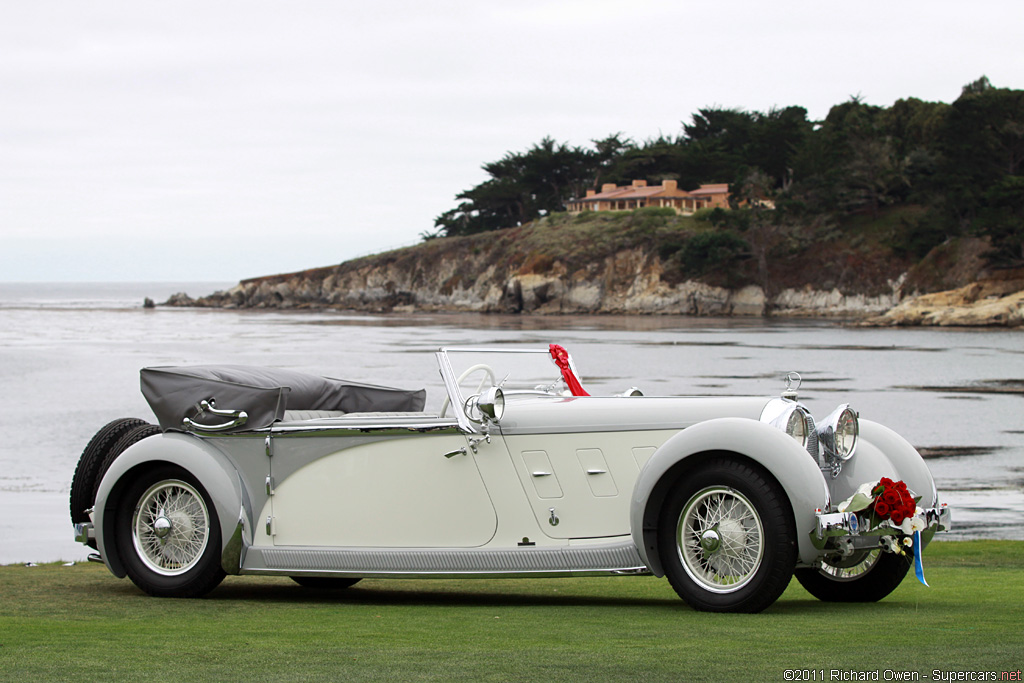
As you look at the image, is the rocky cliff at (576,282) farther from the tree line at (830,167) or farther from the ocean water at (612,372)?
the ocean water at (612,372)

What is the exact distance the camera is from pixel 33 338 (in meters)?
71.7

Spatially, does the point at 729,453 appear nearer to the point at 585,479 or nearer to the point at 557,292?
the point at 585,479

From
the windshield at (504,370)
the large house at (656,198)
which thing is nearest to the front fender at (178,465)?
the windshield at (504,370)

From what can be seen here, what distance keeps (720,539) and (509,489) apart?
4.29ft

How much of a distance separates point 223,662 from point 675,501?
2.54m

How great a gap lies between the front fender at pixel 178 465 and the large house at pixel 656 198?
114 m

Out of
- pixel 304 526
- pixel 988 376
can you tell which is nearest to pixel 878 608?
pixel 304 526

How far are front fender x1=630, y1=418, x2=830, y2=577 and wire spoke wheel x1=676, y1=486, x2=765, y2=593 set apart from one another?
173mm

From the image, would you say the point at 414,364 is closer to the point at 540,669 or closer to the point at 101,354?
the point at 101,354

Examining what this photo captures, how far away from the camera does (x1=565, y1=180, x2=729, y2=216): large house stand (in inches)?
4785

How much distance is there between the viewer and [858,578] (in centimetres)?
694

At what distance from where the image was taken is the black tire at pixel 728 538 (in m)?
5.83

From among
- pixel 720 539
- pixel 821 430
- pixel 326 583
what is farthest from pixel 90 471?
pixel 821 430

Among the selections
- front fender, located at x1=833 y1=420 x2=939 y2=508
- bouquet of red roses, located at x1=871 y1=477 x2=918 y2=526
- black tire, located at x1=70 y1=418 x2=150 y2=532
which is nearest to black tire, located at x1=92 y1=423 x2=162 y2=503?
black tire, located at x1=70 y1=418 x2=150 y2=532
